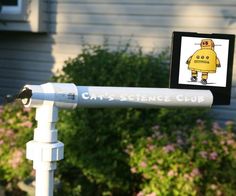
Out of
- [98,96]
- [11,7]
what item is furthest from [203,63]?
[11,7]

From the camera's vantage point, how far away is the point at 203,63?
5.18 feet

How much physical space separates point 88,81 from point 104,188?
1051 mm

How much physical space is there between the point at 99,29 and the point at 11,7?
4.37 feet

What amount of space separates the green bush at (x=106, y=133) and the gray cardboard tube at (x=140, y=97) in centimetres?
338

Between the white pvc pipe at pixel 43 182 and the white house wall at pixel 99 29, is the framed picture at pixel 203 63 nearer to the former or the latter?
the white pvc pipe at pixel 43 182

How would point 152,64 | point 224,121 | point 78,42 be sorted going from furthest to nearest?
1. point 78,42
2. point 224,121
3. point 152,64

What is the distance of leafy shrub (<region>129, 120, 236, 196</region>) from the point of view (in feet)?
14.6

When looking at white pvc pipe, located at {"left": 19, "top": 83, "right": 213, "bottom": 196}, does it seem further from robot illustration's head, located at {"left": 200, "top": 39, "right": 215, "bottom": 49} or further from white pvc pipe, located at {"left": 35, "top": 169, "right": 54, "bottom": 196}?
robot illustration's head, located at {"left": 200, "top": 39, "right": 215, "bottom": 49}

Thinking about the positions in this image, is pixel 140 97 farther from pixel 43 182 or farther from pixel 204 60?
pixel 43 182

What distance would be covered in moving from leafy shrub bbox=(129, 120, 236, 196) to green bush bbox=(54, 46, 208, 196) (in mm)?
183

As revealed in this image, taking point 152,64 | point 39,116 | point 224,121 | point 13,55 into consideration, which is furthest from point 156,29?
point 39,116

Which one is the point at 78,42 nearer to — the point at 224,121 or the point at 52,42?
the point at 52,42

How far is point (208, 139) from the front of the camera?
186 inches

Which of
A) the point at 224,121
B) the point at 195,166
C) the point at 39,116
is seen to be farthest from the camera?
the point at 224,121
